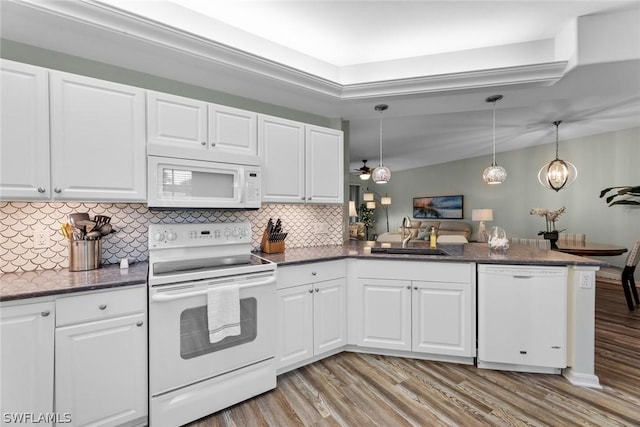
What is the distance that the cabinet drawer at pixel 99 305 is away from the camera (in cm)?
151

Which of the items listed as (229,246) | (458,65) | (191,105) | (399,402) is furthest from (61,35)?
(399,402)

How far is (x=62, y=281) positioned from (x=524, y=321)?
3.25 m

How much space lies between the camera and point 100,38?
192 centimetres

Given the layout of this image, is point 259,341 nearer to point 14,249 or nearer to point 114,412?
point 114,412

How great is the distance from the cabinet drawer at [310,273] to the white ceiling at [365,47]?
164 cm

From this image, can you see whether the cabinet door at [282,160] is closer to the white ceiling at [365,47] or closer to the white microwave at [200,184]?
the white microwave at [200,184]

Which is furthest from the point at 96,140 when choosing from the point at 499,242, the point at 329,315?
the point at 499,242

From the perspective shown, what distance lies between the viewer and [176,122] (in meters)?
2.14

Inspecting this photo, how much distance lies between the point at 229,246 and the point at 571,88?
11.5ft

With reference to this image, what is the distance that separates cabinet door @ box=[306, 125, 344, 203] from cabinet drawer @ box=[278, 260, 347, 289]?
2.29 feet

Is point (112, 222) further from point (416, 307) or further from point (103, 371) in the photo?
point (416, 307)

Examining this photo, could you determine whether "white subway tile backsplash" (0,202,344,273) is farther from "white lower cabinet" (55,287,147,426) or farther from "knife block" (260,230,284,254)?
"white lower cabinet" (55,287,147,426)

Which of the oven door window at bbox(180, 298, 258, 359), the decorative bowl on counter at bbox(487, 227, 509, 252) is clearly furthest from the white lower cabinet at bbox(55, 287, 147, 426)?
the decorative bowl on counter at bbox(487, 227, 509, 252)

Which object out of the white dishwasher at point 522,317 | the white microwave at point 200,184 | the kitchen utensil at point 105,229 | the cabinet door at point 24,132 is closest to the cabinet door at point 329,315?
the white microwave at point 200,184
